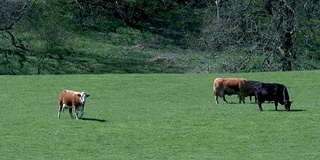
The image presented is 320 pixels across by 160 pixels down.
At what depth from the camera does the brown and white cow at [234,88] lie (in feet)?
90.2

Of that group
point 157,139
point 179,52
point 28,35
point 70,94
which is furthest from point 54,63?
point 157,139

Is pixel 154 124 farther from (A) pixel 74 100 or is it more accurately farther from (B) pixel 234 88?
(B) pixel 234 88

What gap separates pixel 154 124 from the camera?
77.3ft

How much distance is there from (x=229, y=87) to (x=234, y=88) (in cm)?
18

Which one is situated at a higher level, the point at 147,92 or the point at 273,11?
the point at 273,11

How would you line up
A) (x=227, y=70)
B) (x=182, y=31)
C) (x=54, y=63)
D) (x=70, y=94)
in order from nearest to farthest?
1. (x=70, y=94)
2. (x=227, y=70)
3. (x=54, y=63)
4. (x=182, y=31)

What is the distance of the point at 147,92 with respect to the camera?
30.8 metres

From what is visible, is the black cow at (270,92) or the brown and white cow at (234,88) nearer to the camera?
the black cow at (270,92)

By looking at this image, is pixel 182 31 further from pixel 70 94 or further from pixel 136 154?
pixel 136 154

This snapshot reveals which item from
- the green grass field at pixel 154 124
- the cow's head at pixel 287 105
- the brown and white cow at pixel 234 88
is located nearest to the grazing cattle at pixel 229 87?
the brown and white cow at pixel 234 88

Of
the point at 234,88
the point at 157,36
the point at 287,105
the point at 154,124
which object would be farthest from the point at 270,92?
the point at 157,36

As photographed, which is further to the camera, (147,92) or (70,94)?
(147,92)

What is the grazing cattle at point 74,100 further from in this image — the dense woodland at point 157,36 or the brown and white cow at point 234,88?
the dense woodland at point 157,36

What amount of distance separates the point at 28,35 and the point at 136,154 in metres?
28.5
